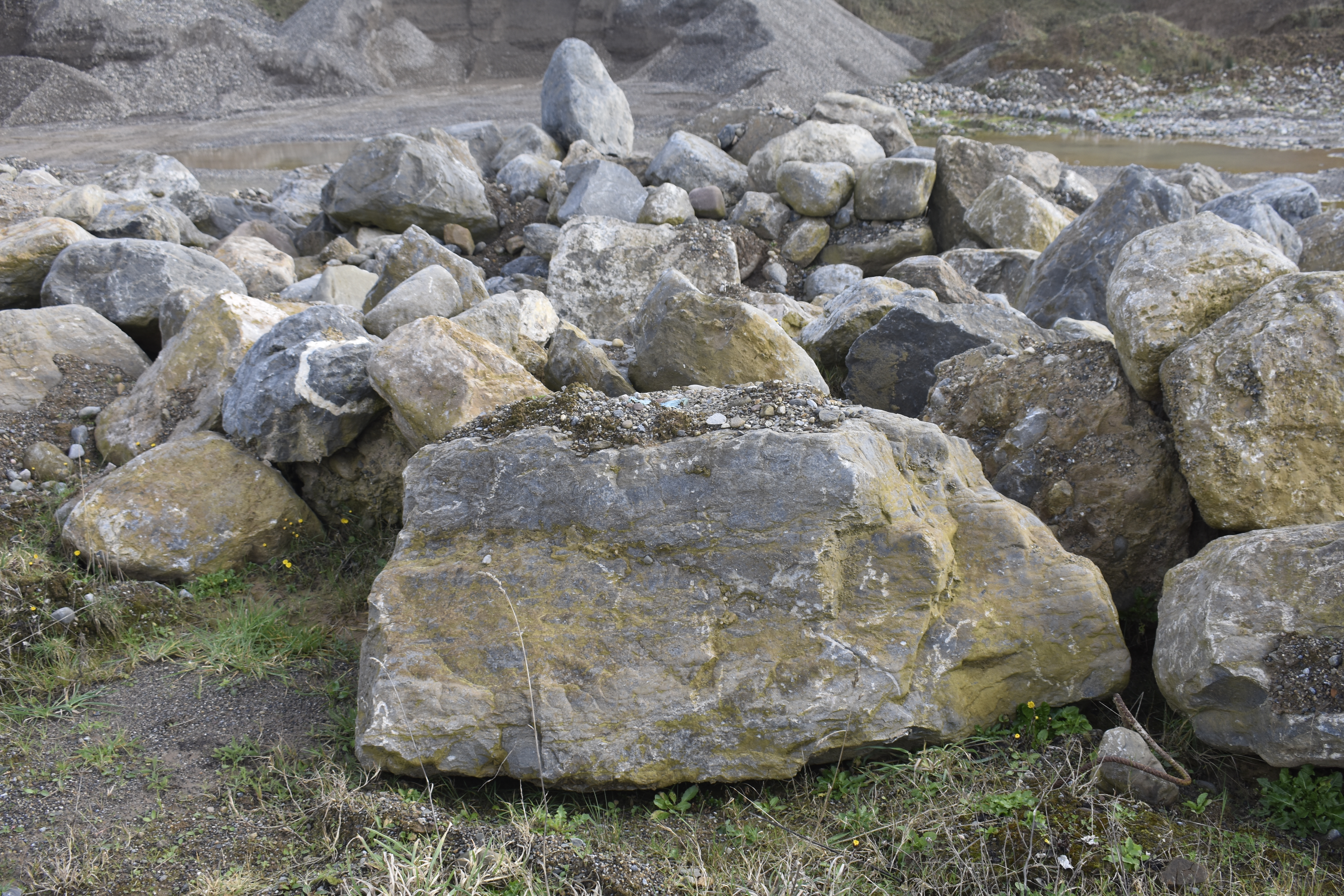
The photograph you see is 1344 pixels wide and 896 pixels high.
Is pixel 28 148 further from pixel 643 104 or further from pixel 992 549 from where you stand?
pixel 992 549

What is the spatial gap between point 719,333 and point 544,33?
1258 inches

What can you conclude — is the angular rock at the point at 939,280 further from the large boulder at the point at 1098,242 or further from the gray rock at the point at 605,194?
the gray rock at the point at 605,194

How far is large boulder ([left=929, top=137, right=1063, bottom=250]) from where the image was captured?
808 centimetres

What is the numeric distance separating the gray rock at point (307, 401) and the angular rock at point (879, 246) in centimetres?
502

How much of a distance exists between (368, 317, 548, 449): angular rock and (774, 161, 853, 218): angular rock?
497 centimetres

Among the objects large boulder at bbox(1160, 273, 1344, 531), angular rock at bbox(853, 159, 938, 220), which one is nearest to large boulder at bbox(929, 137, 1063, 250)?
angular rock at bbox(853, 159, 938, 220)

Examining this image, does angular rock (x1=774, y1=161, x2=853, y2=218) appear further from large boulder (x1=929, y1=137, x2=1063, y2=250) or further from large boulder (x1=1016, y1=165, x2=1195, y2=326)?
large boulder (x1=1016, y1=165, x2=1195, y2=326)

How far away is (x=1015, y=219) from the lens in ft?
24.0

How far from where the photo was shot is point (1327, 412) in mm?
2857

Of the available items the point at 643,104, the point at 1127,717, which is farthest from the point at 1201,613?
the point at 643,104

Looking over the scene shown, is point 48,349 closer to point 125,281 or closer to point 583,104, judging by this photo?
point 125,281

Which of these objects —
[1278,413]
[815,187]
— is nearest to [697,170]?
[815,187]

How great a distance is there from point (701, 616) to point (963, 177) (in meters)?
6.90

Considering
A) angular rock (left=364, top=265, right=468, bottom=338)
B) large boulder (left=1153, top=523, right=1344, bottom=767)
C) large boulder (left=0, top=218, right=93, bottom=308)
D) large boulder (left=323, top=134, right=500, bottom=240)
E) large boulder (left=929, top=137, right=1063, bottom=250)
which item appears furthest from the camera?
large boulder (left=323, top=134, right=500, bottom=240)
